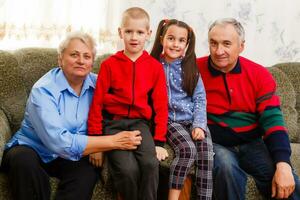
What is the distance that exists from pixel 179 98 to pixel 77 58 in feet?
1.85

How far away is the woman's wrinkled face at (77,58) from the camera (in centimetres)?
199

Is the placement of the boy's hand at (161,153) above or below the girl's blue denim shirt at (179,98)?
below

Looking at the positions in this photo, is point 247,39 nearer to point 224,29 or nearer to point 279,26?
point 279,26

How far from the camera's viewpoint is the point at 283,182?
76.3 inches

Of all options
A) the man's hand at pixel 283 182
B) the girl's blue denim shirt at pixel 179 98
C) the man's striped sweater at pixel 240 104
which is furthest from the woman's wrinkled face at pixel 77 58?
the man's hand at pixel 283 182

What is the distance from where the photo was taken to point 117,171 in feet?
6.25

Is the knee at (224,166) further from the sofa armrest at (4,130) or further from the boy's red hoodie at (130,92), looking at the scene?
the sofa armrest at (4,130)

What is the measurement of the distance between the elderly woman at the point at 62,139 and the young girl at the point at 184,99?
0.78 feet

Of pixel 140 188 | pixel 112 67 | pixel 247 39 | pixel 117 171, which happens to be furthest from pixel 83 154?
pixel 247 39

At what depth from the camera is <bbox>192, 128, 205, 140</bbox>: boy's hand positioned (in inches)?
82.4

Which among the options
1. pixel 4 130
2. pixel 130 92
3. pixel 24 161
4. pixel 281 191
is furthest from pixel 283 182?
pixel 4 130

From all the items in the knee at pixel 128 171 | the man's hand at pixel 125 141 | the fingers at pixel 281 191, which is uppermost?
the man's hand at pixel 125 141

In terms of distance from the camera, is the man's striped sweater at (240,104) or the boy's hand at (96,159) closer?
the boy's hand at (96,159)

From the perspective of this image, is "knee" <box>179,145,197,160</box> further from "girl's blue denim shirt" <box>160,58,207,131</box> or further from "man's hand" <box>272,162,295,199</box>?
"man's hand" <box>272,162,295,199</box>
